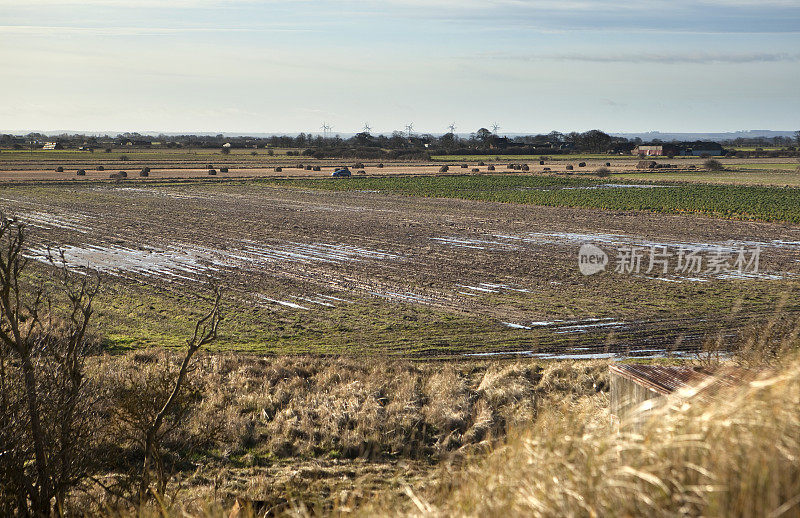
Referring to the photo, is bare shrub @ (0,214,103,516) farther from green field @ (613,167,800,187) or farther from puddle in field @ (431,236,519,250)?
green field @ (613,167,800,187)

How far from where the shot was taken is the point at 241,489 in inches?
385

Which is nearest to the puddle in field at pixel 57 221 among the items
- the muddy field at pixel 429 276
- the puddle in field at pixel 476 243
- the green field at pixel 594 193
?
the muddy field at pixel 429 276

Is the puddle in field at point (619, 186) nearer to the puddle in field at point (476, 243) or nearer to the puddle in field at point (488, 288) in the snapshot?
the puddle in field at point (476, 243)

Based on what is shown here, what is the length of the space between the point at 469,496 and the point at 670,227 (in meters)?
39.9

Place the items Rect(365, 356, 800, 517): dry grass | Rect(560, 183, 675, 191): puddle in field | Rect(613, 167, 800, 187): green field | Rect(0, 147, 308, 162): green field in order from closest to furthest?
1. Rect(365, 356, 800, 517): dry grass
2. Rect(560, 183, 675, 191): puddle in field
3. Rect(613, 167, 800, 187): green field
4. Rect(0, 147, 308, 162): green field

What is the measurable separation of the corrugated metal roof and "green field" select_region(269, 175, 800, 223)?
129 feet

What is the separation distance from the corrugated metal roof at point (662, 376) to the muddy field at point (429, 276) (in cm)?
671

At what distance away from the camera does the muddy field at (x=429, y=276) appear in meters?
18.6

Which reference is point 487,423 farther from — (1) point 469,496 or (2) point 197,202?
(2) point 197,202

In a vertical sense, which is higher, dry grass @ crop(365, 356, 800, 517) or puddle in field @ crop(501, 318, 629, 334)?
dry grass @ crop(365, 356, 800, 517)

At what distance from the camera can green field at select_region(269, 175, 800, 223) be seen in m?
50.8

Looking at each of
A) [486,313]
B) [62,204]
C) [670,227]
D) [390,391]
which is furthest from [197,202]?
[390,391]

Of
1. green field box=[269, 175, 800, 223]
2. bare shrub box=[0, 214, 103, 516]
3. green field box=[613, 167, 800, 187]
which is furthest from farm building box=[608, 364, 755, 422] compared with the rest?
green field box=[613, 167, 800, 187]

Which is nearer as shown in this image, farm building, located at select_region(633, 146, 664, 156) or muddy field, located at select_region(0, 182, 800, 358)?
muddy field, located at select_region(0, 182, 800, 358)
